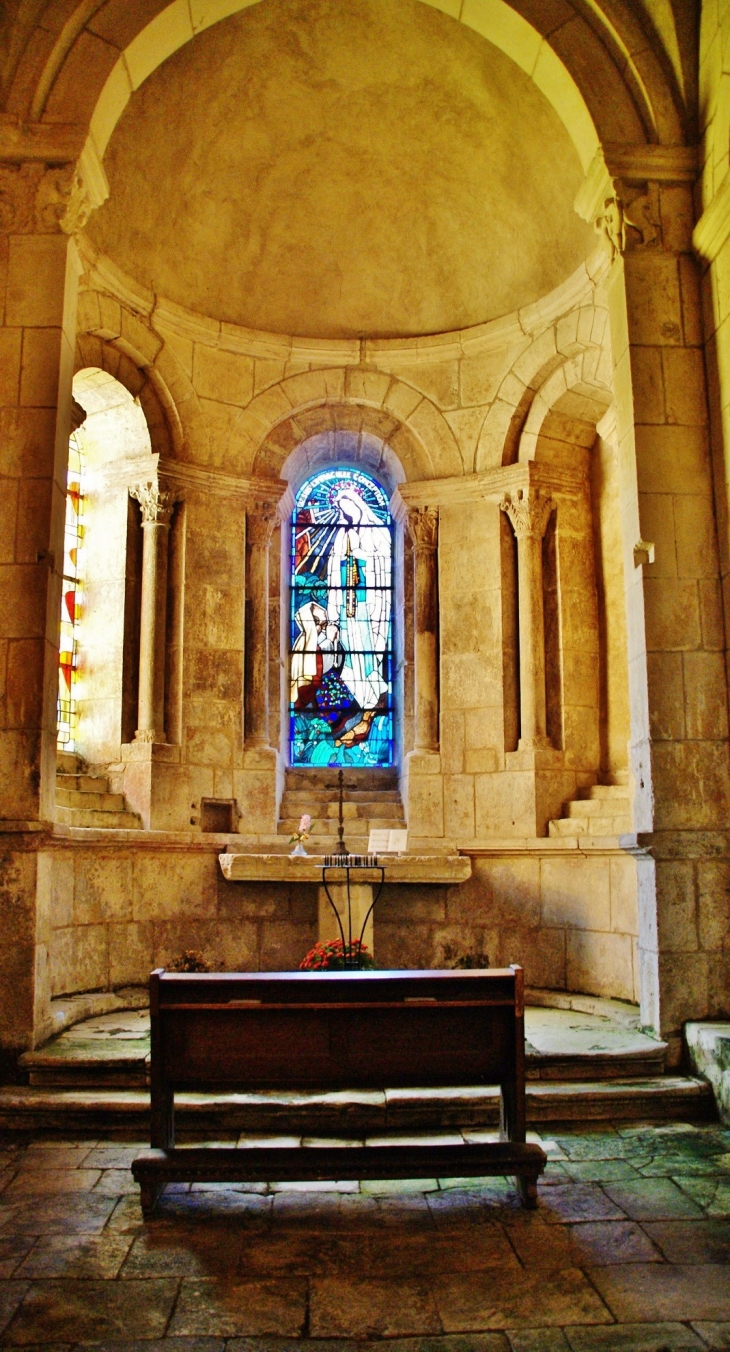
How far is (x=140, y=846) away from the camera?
7586 mm

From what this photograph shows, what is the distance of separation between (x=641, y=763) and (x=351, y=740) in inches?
148

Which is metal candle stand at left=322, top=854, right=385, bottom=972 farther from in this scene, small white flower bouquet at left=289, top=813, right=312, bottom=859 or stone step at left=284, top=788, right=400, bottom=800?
stone step at left=284, top=788, right=400, bottom=800

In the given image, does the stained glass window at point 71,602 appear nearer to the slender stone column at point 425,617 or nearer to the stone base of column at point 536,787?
the slender stone column at point 425,617


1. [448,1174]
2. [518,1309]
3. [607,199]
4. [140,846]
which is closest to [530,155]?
[607,199]

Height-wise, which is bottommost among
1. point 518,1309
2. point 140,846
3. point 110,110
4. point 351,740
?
point 518,1309

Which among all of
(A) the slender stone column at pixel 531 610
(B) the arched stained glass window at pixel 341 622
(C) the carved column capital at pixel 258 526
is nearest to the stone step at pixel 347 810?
(B) the arched stained glass window at pixel 341 622

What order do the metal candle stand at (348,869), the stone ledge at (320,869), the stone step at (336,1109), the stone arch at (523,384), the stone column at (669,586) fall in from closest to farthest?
the stone step at (336,1109), the stone column at (669,586), the metal candle stand at (348,869), the stone ledge at (320,869), the stone arch at (523,384)

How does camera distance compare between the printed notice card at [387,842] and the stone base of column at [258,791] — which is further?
the stone base of column at [258,791]

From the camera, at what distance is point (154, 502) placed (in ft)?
27.7

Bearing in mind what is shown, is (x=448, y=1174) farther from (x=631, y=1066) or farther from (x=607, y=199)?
(x=607, y=199)

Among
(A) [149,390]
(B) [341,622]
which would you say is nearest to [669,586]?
(B) [341,622]

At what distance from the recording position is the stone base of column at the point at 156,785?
317 inches

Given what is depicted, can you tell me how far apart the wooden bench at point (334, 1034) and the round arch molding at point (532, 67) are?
4947 mm

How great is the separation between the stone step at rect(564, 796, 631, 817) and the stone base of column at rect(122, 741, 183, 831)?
2940 millimetres
